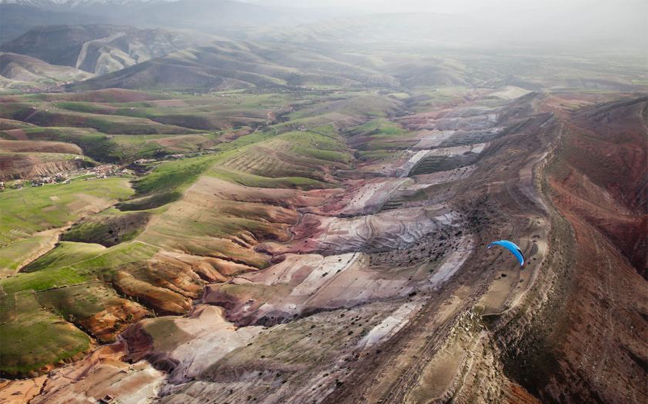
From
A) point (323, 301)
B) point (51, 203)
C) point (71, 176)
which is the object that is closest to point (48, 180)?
point (71, 176)

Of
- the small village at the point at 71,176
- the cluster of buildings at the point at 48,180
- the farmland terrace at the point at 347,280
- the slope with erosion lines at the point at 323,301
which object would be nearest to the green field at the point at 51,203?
the farmland terrace at the point at 347,280

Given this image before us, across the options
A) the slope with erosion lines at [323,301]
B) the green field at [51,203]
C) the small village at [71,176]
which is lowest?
the small village at [71,176]

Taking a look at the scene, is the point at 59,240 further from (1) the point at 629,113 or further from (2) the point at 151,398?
(1) the point at 629,113

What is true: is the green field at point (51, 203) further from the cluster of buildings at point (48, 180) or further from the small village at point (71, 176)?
the small village at point (71, 176)

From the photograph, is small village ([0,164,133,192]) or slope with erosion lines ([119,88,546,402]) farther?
small village ([0,164,133,192])

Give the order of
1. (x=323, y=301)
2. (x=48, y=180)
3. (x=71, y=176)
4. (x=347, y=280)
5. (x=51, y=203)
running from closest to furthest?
(x=323, y=301) → (x=347, y=280) → (x=51, y=203) → (x=48, y=180) → (x=71, y=176)

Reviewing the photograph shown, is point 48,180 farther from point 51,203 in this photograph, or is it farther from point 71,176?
point 51,203

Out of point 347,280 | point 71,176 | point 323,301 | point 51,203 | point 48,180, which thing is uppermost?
point 347,280

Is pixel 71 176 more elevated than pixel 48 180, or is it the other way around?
pixel 48 180

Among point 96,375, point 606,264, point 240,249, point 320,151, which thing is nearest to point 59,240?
point 240,249

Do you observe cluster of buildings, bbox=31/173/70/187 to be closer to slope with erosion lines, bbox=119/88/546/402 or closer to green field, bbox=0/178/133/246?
green field, bbox=0/178/133/246

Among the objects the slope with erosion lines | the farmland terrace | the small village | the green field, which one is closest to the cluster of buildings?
the small village
